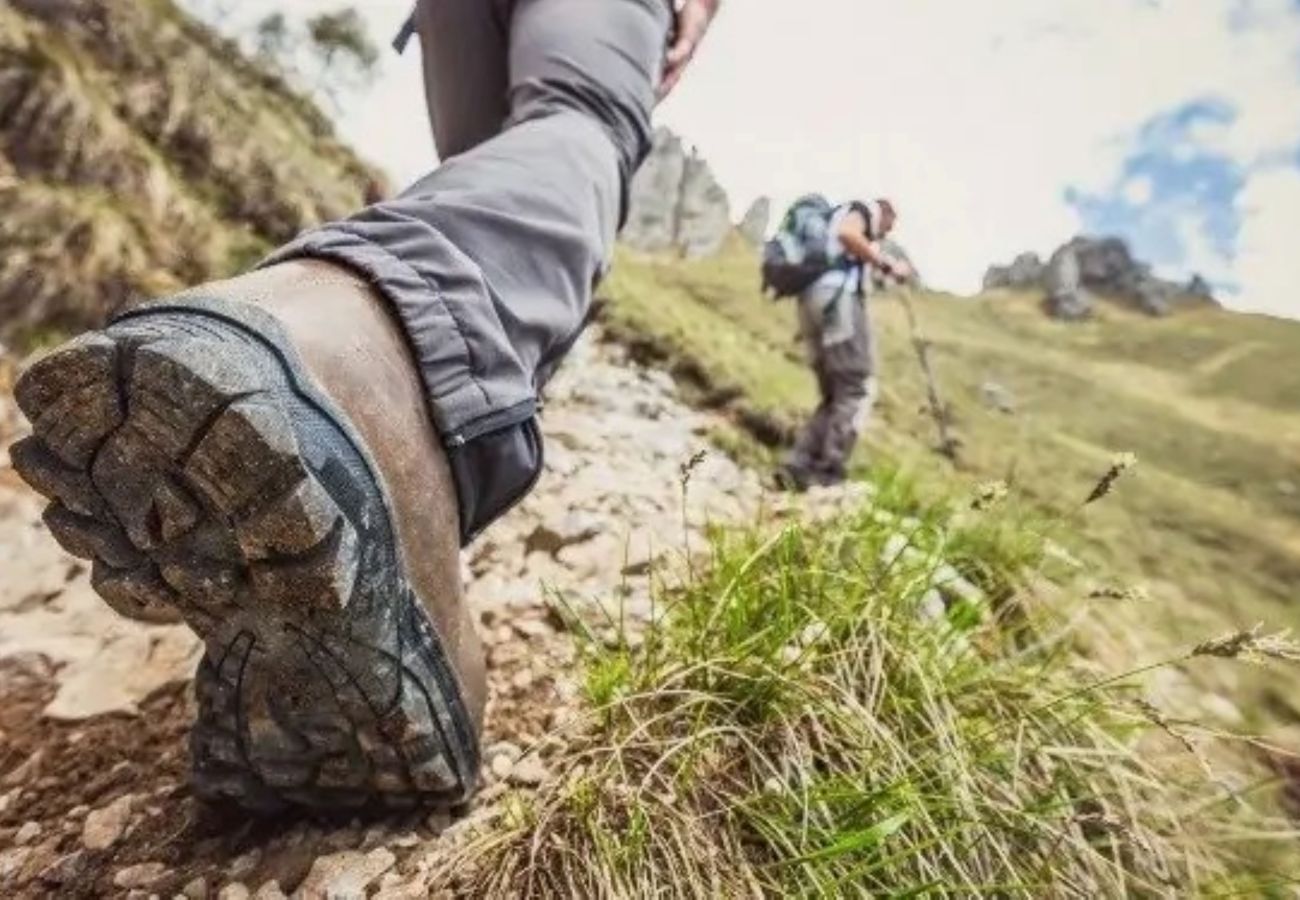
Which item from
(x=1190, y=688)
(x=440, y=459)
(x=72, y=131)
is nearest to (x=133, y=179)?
(x=72, y=131)

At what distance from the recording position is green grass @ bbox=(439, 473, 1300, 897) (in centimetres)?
111

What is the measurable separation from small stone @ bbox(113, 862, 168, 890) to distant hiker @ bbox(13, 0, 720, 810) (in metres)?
0.13

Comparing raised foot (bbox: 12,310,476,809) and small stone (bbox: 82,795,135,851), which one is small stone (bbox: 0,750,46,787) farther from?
raised foot (bbox: 12,310,476,809)

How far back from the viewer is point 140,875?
1.23 m

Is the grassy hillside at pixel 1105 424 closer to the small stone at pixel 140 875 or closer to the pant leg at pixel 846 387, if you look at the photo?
the pant leg at pixel 846 387

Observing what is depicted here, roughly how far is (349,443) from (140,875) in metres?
0.79

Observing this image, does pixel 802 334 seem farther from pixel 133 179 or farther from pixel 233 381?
pixel 233 381

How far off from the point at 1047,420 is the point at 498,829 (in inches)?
1186

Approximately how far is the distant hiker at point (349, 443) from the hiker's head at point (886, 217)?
5559mm

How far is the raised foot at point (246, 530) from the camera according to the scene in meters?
0.83

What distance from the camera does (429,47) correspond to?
→ 1.83 m

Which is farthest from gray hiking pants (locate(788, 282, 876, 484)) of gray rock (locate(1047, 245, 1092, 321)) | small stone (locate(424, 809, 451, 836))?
gray rock (locate(1047, 245, 1092, 321))

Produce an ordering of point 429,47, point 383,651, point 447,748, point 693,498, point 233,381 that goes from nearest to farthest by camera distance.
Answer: point 233,381 → point 383,651 → point 447,748 → point 429,47 → point 693,498

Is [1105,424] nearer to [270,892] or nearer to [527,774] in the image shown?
[527,774]
